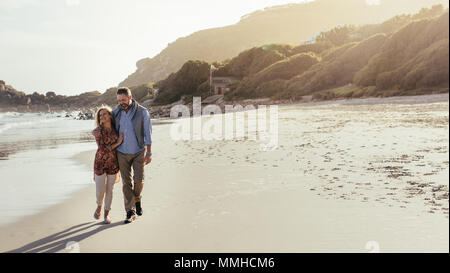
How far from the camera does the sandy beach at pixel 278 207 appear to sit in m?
4.35

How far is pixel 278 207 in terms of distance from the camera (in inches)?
226

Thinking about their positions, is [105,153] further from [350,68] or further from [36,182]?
[350,68]

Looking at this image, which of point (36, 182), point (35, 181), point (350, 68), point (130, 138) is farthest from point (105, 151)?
point (350, 68)

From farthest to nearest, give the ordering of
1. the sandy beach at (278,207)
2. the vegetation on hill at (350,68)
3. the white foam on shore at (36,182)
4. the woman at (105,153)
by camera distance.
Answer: the vegetation on hill at (350,68)
the white foam on shore at (36,182)
the woman at (105,153)
the sandy beach at (278,207)

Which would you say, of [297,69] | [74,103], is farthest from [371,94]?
[74,103]

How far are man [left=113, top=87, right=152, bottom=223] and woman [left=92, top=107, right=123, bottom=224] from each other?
0.10 meters

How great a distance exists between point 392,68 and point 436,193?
108 feet

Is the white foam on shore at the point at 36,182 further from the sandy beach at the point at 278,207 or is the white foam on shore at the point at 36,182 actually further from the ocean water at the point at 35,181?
the sandy beach at the point at 278,207

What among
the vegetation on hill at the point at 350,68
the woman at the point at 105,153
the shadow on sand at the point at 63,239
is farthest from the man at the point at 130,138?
the vegetation on hill at the point at 350,68

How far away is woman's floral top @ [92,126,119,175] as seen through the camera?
17.3 ft

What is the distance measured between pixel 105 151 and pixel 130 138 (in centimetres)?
43

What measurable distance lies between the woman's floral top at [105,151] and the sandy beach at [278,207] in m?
0.88

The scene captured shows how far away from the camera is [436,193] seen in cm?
582
